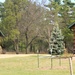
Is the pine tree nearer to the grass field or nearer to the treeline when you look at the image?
the treeline

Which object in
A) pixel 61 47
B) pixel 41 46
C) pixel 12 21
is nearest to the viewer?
pixel 61 47

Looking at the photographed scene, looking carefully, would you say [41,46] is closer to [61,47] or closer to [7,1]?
[7,1]

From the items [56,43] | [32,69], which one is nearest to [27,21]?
[56,43]

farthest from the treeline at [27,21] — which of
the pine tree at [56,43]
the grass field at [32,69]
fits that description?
the grass field at [32,69]

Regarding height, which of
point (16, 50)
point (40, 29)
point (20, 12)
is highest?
point (20, 12)

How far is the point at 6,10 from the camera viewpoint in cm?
6175

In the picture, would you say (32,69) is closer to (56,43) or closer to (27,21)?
(56,43)

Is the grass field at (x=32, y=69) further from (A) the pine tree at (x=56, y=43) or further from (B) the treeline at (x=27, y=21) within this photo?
(B) the treeline at (x=27, y=21)

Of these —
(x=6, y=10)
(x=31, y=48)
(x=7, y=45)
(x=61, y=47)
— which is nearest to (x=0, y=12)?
(x=6, y=10)

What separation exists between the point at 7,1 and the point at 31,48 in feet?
53.6

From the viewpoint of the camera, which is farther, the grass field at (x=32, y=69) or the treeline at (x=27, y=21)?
the treeline at (x=27, y=21)

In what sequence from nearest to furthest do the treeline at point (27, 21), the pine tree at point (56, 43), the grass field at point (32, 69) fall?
1. the grass field at point (32, 69)
2. the pine tree at point (56, 43)
3. the treeline at point (27, 21)

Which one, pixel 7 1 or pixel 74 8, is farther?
pixel 74 8

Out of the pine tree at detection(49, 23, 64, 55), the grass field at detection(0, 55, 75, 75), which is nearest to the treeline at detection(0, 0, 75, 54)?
the pine tree at detection(49, 23, 64, 55)
